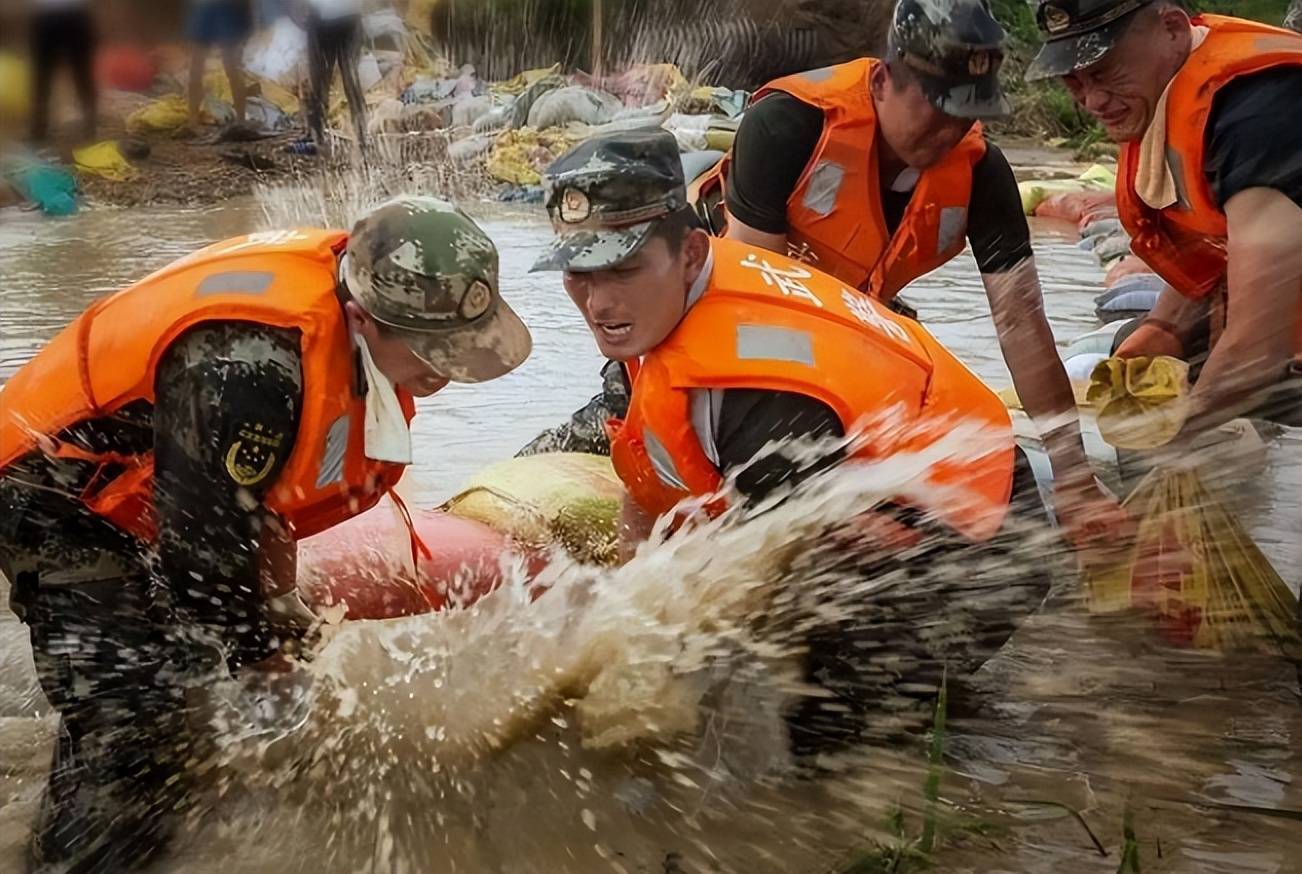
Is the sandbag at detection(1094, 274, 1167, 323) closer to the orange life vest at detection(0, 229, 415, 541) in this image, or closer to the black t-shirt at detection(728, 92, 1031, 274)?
the black t-shirt at detection(728, 92, 1031, 274)

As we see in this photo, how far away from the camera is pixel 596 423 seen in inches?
169

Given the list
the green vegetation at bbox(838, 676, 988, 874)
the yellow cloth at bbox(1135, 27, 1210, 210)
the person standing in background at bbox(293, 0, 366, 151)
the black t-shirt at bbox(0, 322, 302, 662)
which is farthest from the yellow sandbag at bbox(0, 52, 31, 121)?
the person standing in background at bbox(293, 0, 366, 151)

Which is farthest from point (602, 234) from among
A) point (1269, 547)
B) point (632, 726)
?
point (1269, 547)

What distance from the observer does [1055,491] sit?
3.57 m

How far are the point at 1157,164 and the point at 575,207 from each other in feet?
5.07

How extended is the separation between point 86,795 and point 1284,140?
2.80m

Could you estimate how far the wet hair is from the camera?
273 centimetres

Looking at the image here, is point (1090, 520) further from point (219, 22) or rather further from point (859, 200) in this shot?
point (219, 22)

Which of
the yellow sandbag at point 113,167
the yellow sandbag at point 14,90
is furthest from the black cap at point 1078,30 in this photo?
the yellow sandbag at point 113,167

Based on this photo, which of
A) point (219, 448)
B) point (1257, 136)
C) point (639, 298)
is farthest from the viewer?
point (1257, 136)

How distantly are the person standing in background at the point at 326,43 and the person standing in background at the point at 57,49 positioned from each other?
9.31ft

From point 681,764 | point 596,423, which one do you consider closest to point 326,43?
point 596,423

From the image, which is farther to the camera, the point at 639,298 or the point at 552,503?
the point at 552,503

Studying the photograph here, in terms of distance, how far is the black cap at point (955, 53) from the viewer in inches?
132
